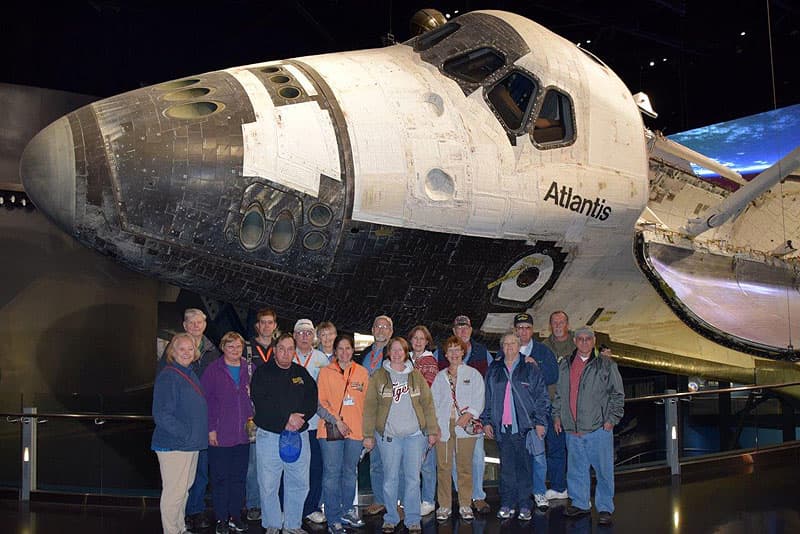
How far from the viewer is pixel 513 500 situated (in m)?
4.54

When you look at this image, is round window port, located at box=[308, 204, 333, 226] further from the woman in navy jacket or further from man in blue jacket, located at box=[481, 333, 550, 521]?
man in blue jacket, located at box=[481, 333, 550, 521]

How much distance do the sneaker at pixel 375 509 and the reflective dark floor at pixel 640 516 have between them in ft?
0.43

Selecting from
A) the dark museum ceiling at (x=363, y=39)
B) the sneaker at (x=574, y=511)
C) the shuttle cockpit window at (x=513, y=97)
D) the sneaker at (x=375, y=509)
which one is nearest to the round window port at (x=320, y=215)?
the shuttle cockpit window at (x=513, y=97)

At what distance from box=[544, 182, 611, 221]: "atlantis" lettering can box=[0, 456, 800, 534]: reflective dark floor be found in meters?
1.78

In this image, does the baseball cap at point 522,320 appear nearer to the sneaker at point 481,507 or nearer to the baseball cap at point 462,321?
the baseball cap at point 462,321

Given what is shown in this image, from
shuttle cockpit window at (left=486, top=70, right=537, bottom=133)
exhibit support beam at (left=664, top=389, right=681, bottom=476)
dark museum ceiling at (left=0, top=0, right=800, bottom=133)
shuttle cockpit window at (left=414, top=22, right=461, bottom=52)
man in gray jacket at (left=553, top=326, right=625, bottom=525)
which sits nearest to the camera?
man in gray jacket at (left=553, top=326, right=625, bottom=525)

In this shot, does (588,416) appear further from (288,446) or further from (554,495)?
(288,446)

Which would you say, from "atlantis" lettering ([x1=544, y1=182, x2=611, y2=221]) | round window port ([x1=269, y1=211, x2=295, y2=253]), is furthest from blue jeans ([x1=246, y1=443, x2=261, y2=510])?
"atlantis" lettering ([x1=544, y1=182, x2=611, y2=221])

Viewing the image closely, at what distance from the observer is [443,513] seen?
4.44 meters

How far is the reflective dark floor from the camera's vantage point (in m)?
4.30

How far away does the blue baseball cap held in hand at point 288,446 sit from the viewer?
13.0ft

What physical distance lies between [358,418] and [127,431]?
2.57m

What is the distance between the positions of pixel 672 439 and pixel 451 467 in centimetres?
207

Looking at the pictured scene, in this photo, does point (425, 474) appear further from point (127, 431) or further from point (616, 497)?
point (127, 431)
